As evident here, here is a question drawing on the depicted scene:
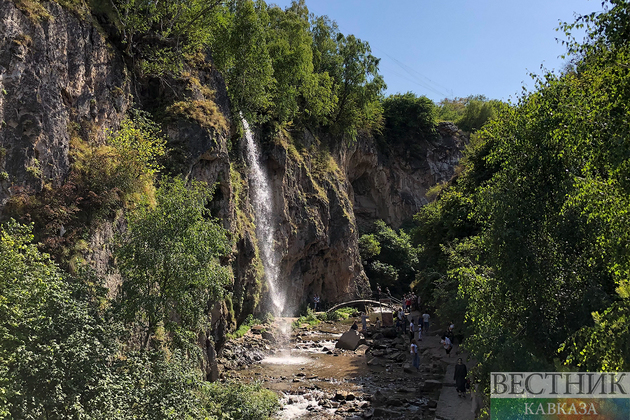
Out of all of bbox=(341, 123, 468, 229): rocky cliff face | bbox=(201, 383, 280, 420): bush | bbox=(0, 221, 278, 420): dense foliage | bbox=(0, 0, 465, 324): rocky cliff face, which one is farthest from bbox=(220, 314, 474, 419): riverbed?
bbox=(341, 123, 468, 229): rocky cliff face

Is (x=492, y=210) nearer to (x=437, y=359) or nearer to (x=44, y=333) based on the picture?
(x=44, y=333)

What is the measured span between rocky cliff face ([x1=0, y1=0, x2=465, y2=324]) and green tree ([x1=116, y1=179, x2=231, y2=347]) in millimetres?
2120

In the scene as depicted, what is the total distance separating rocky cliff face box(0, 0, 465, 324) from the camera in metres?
12.1

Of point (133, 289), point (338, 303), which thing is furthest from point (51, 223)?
point (338, 303)

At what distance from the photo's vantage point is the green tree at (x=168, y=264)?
36.4ft

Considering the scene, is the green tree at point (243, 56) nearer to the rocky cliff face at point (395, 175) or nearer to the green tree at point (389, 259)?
the rocky cliff face at point (395, 175)

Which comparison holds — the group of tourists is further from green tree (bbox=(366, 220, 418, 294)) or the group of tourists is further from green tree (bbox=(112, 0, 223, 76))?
green tree (bbox=(112, 0, 223, 76))

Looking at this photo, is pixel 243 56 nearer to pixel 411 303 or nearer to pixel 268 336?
pixel 268 336

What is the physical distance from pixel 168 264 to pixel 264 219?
20.5 metres

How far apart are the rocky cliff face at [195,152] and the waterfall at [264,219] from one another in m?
1.09

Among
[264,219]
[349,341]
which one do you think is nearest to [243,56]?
[264,219]

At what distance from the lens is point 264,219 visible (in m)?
31.8

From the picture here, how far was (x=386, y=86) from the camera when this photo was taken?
1834 inches

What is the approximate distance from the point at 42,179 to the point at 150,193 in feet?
10.7
